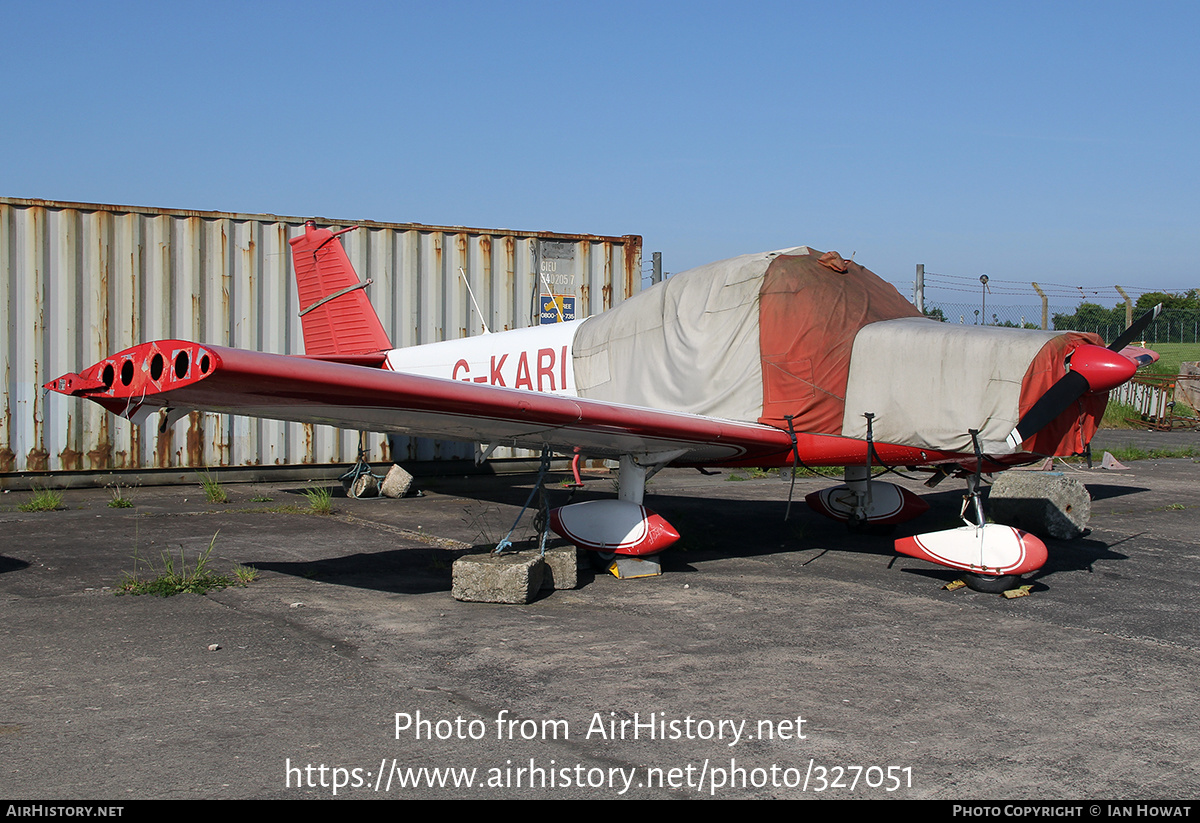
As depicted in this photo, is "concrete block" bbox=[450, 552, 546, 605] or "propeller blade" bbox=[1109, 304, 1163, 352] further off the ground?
"propeller blade" bbox=[1109, 304, 1163, 352]

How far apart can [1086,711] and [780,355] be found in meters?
3.46

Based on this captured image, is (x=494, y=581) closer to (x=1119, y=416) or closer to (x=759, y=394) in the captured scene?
(x=759, y=394)

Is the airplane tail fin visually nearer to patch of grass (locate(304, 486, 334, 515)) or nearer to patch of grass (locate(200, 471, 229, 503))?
patch of grass (locate(304, 486, 334, 515))

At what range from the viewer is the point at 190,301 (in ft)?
40.9

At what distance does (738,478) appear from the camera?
14.0m

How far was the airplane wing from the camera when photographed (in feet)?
14.8

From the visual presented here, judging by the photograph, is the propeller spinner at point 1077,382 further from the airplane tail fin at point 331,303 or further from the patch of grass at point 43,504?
the patch of grass at point 43,504

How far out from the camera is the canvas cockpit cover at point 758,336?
6.82 metres

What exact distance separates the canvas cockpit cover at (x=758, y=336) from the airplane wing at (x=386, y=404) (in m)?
0.31

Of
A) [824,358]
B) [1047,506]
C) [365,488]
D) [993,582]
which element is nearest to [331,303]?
[365,488]

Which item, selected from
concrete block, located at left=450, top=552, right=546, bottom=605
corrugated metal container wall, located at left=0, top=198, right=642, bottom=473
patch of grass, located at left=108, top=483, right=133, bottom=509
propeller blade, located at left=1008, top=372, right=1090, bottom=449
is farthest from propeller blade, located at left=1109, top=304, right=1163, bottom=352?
patch of grass, located at left=108, top=483, right=133, bottom=509

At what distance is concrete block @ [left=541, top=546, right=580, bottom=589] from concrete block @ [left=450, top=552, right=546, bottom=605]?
36 centimetres

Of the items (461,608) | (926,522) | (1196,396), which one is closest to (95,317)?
(461,608)
